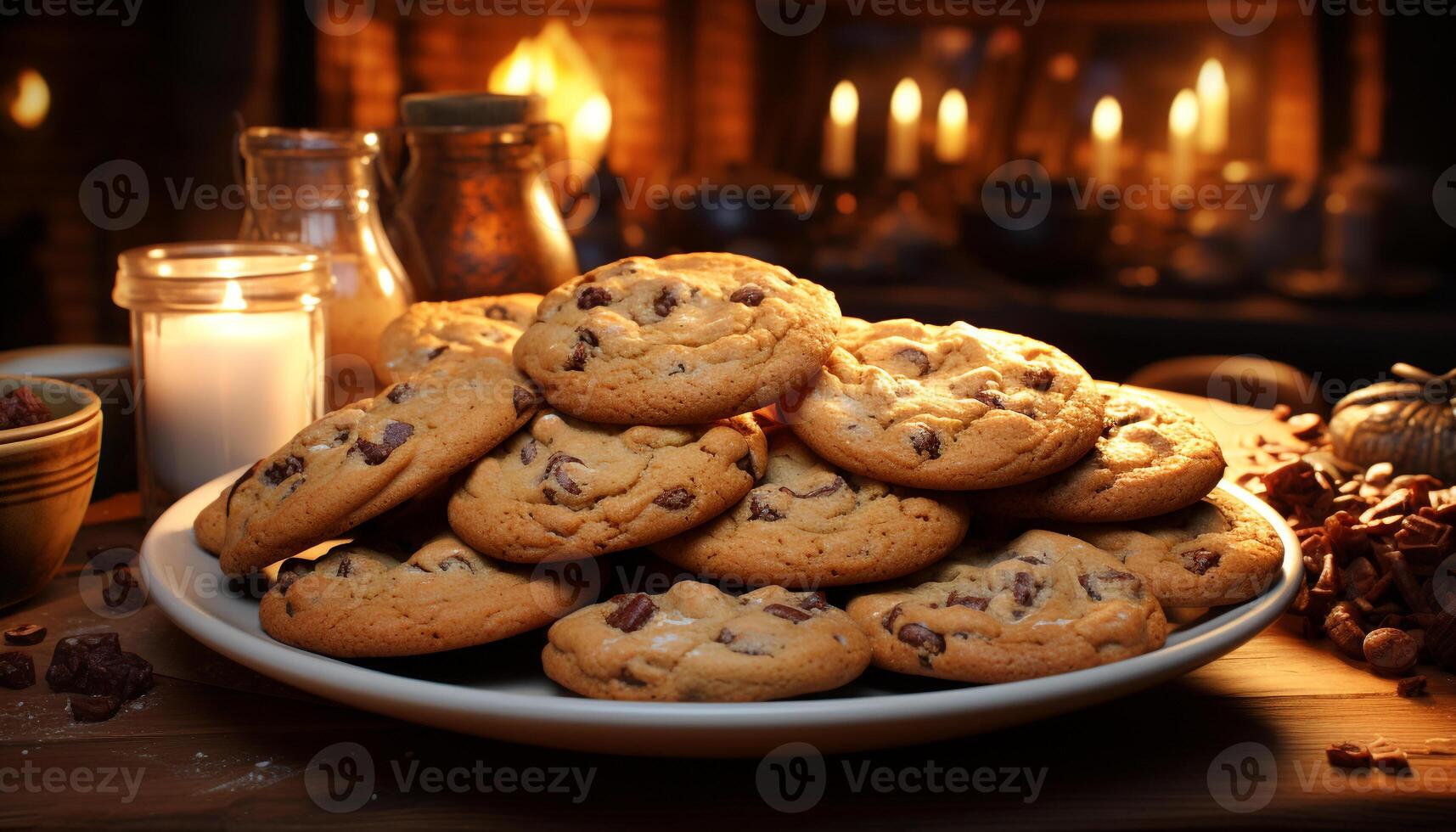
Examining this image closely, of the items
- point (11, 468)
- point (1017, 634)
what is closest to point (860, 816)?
point (1017, 634)

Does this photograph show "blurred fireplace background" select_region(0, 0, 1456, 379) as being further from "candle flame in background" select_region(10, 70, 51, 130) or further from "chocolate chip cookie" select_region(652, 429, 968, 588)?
"chocolate chip cookie" select_region(652, 429, 968, 588)

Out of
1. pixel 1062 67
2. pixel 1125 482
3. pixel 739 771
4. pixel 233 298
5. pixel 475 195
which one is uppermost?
pixel 1062 67

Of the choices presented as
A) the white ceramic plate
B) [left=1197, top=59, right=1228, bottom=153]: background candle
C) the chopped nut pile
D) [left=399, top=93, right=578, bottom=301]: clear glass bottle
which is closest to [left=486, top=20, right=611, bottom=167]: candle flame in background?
[left=399, top=93, right=578, bottom=301]: clear glass bottle

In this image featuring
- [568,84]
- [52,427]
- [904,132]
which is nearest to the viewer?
[52,427]

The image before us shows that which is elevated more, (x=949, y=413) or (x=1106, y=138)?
(x=1106, y=138)

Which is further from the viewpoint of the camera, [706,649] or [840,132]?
[840,132]

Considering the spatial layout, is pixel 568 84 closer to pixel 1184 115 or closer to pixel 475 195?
pixel 1184 115

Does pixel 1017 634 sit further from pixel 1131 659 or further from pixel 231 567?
pixel 231 567

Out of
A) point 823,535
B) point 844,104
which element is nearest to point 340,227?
point 823,535
